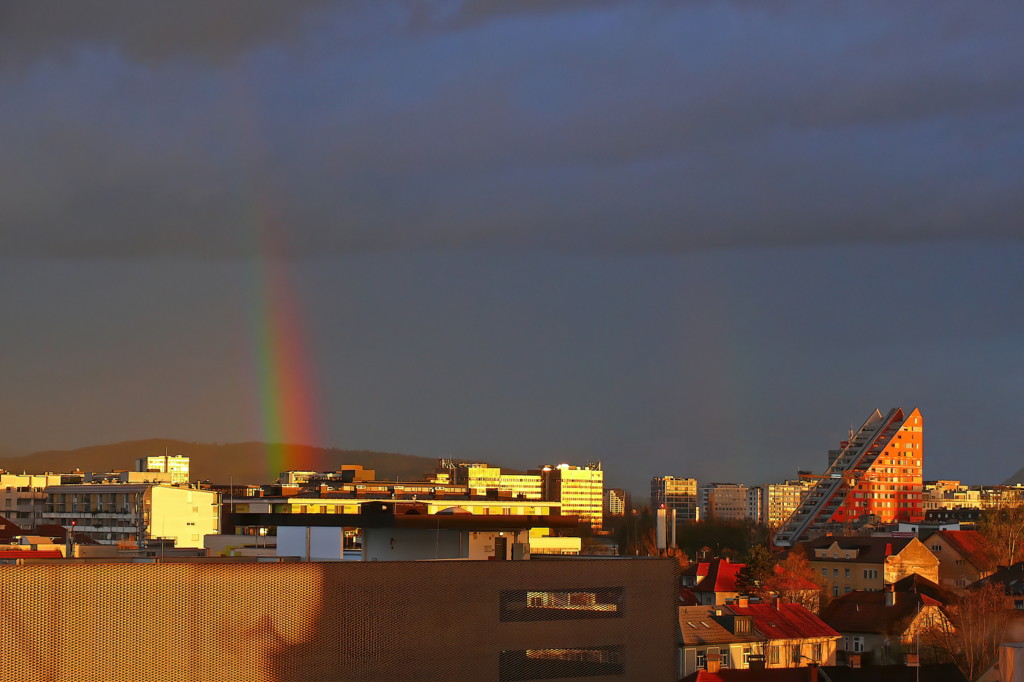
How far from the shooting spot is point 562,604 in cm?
3272

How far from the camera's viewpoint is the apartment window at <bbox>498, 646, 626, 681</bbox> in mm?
31938

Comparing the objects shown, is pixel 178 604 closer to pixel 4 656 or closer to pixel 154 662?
pixel 154 662

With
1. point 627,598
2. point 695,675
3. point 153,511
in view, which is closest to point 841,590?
point 153,511

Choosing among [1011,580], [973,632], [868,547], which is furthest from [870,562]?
[973,632]

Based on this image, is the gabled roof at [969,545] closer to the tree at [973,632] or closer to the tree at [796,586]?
the tree at [796,586]

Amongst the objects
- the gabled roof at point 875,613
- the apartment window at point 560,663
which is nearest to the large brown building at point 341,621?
the apartment window at point 560,663

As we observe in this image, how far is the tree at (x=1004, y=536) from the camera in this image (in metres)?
109

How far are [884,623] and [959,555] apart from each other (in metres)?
44.0

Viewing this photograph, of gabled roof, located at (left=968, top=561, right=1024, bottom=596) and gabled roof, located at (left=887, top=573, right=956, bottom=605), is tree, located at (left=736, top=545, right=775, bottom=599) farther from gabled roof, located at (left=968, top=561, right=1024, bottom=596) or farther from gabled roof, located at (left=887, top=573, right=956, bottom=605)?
gabled roof, located at (left=968, top=561, right=1024, bottom=596)

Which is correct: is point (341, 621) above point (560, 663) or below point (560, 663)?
above

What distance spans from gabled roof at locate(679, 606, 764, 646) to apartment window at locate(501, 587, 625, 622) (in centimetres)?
2492

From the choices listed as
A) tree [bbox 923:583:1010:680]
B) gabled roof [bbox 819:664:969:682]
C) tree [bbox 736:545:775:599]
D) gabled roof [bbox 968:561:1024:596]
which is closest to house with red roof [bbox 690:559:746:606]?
tree [bbox 736:545:775:599]

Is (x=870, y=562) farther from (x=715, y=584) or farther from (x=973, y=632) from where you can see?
(x=973, y=632)

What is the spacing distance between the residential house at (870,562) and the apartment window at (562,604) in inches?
2816
